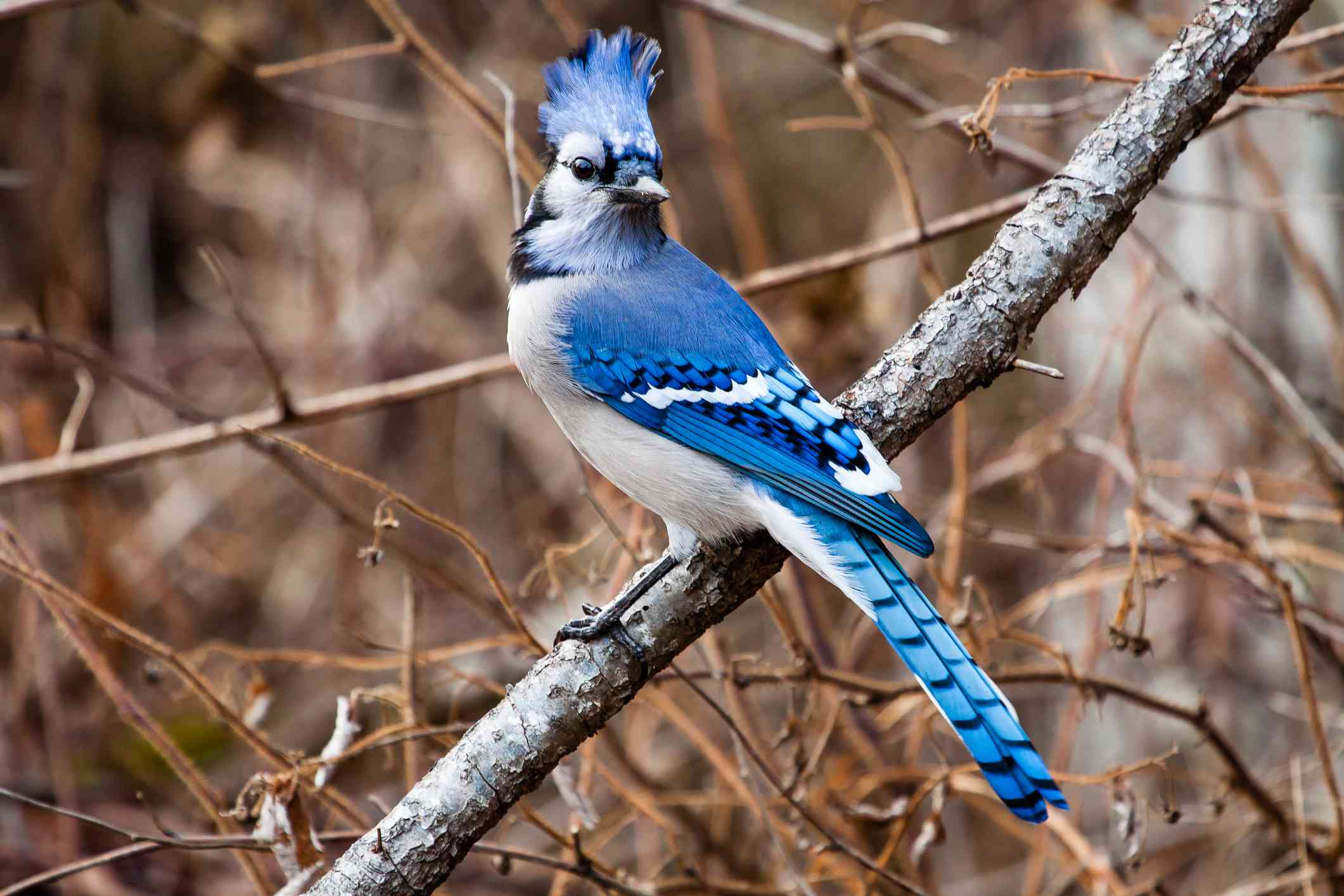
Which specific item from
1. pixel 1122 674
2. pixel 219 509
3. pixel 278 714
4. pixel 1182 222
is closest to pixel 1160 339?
pixel 1182 222

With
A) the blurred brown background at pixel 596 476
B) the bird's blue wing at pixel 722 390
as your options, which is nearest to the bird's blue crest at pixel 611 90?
the bird's blue wing at pixel 722 390

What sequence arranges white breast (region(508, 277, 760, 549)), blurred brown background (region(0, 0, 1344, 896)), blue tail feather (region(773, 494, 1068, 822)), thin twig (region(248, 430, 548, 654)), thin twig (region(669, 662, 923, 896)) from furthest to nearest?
blurred brown background (region(0, 0, 1344, 896)) → white breast (region(508, 277, 760, 549)) → thin twig (region(669, 662, 923, 896)) → thin twig (region(248, 430, 548, 654)) → blue tail feather (region(773, 494, 1068, 822))

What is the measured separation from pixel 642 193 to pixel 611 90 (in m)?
0.23

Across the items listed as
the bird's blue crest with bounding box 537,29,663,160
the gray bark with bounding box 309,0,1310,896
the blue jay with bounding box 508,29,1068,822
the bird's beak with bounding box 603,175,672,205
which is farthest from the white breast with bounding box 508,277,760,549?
the bird's blue crest with bounding box 537,29,663,160

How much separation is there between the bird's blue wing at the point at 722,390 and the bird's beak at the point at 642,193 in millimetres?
202

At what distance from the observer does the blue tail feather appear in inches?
75.0

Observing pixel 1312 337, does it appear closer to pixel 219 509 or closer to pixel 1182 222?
pixel 1182 222

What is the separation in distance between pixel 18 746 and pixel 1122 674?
3717mm

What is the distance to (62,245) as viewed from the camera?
4.84 m

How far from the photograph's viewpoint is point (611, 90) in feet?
8.32

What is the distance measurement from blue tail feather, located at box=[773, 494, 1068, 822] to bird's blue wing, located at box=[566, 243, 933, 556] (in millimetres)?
52

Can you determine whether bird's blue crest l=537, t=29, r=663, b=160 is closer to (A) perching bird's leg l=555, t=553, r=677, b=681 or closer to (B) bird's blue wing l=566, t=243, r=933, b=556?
(B) bird's blue wing l=566, t=243, r=933, b=556

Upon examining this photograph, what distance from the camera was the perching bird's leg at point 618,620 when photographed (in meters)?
2.03

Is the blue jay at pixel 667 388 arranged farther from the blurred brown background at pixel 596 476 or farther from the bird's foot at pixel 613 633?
the blurred brown background at pixel 596 476
